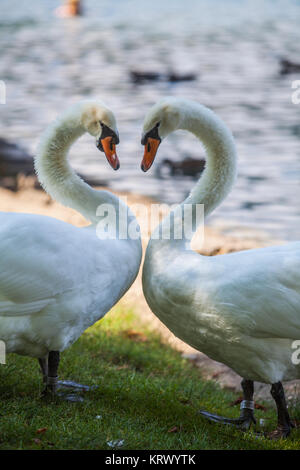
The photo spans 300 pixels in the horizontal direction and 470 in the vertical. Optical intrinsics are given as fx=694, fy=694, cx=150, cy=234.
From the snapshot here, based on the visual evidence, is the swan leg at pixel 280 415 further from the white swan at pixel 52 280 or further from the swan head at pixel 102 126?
the swan head at pixel 102 126

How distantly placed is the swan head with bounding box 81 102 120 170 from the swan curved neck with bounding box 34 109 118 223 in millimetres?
66

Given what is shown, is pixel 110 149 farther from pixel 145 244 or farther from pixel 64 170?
pixel 145 244

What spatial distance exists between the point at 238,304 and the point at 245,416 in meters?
0.92

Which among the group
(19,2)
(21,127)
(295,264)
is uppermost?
(19,2)

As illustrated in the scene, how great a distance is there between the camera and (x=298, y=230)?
10695 millimetres

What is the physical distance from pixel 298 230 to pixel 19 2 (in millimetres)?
43976

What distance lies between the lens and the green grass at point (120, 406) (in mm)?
3863

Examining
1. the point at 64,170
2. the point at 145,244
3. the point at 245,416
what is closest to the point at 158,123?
the point at 64,170

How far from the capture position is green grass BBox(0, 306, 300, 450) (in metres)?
3.86

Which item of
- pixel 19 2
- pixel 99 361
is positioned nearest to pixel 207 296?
pixel 99 361

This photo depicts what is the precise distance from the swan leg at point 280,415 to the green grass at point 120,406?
0.23 feet

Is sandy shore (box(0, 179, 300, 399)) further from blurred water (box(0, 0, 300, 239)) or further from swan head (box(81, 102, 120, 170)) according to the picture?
blurred water (box(0, 0, 300, 239))
